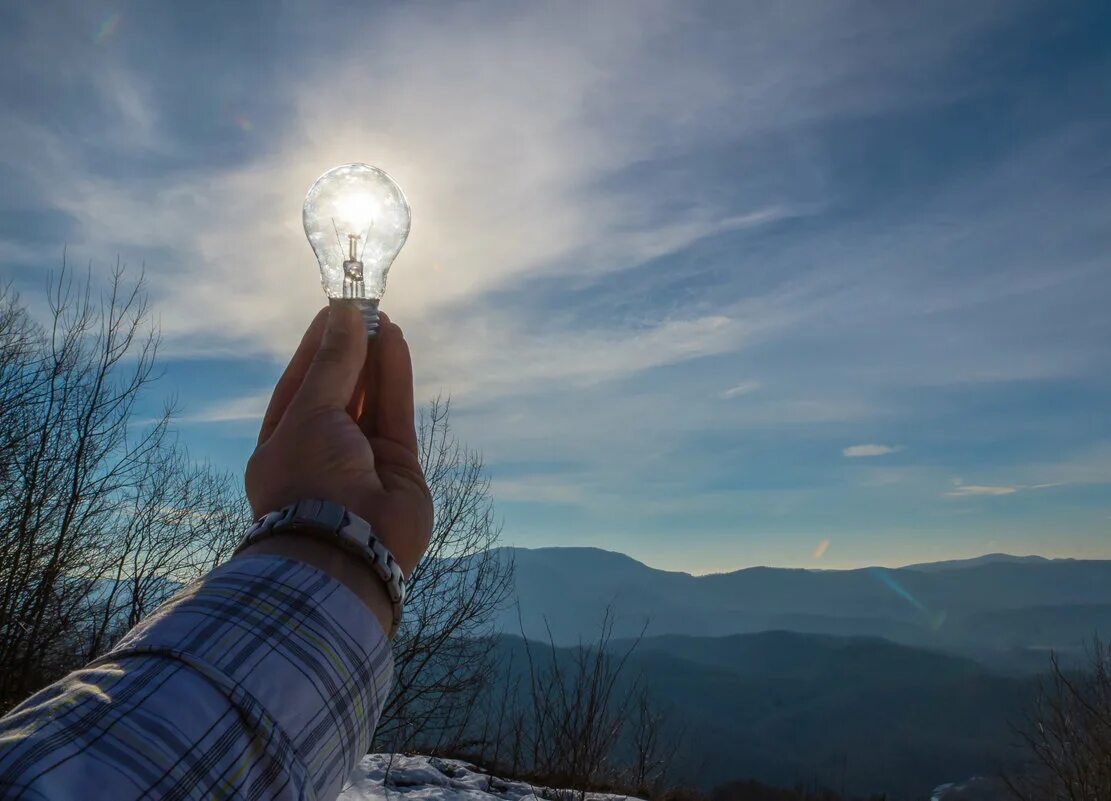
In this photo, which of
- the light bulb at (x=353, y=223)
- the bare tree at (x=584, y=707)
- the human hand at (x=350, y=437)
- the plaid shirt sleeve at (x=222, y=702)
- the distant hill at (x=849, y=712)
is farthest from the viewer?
the distant hill at (x=849, y=712)

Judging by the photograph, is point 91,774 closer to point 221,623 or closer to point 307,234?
point 221,623

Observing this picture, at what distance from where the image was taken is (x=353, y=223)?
178cm

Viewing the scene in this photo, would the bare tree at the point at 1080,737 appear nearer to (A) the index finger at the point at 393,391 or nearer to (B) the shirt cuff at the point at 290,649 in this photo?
(A) the index finger at the point at 393,391

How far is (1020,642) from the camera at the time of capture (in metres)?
183

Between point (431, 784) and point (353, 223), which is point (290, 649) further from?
point (431, 784)

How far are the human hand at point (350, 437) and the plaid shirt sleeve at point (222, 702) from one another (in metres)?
0.17

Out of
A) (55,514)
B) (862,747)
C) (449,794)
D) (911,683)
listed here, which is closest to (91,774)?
(449,794)

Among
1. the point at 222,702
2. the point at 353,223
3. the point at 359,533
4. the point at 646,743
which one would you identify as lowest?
Answer: the point at 646,743

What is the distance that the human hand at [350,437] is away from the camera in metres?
0.74

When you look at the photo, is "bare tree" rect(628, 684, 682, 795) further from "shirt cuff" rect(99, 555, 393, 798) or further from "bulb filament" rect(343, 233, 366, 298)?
"shirt cuff" rect(99, 555, 393, 798)

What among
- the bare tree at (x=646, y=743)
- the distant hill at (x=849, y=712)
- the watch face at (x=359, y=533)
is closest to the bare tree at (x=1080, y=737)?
the bare tree at (x=646, y=743)

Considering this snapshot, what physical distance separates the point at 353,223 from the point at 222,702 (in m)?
1.54

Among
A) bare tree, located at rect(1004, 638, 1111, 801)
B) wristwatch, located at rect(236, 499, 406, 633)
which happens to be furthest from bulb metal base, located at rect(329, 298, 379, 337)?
bare tree, located at rect(1004, 638, 1111, 801)

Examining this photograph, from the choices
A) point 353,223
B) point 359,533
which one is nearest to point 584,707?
point 353,223
